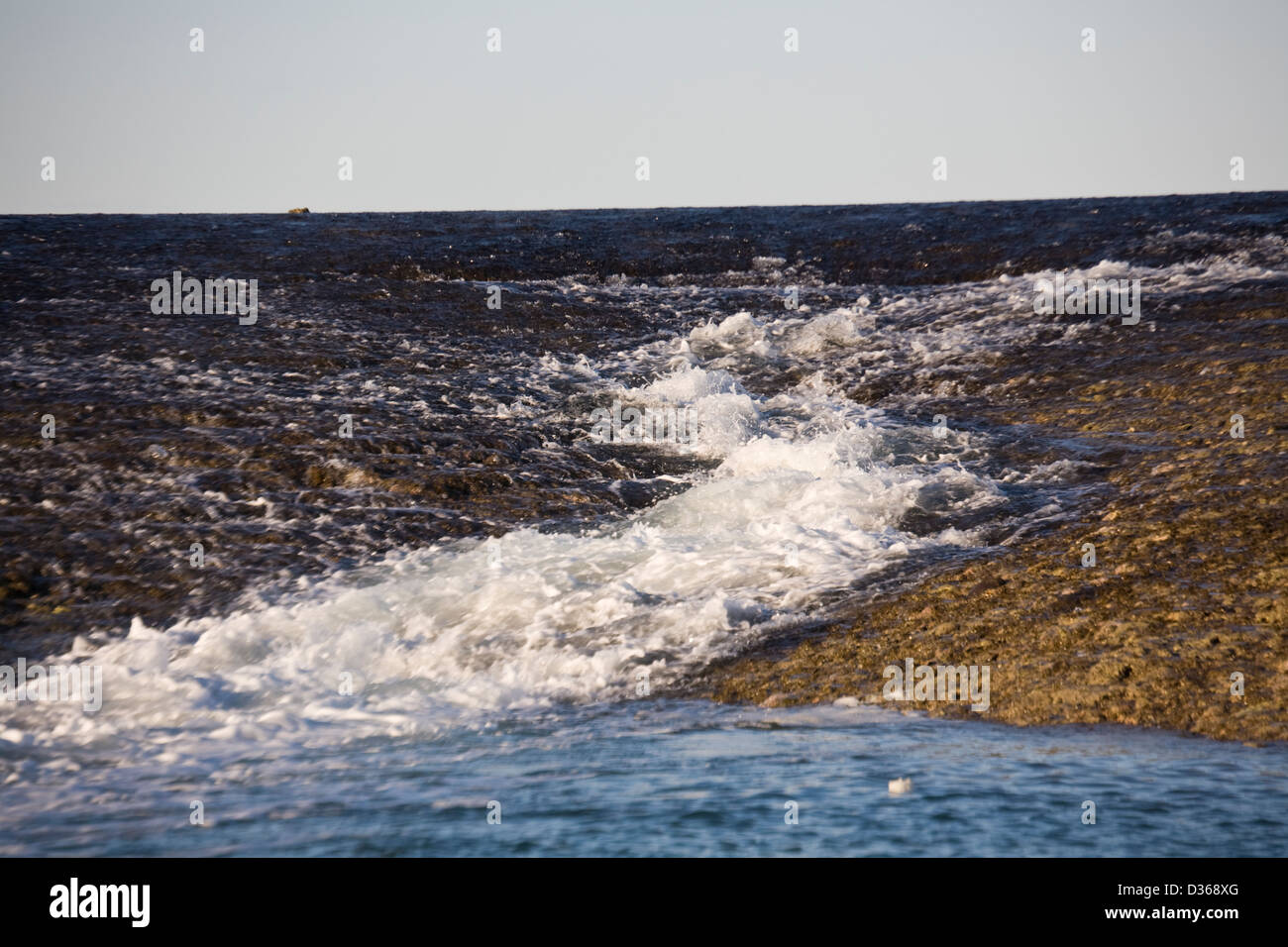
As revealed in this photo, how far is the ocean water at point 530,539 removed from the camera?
491 cm

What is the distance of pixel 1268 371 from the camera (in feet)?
36.1

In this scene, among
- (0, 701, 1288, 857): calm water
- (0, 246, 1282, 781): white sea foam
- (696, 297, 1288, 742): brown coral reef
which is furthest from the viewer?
(0, 246, 1282, 781): white sea foam

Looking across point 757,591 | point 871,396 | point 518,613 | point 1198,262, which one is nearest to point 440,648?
point 518,613

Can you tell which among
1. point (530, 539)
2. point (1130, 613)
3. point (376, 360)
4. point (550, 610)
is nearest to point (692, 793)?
point (550, 610)

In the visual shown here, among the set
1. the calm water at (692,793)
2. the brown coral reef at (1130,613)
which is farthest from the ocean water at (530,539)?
the brown coral reef at (1130,613)

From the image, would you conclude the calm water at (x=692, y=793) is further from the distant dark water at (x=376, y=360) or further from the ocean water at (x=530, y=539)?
the distant dark water at (x=376, y=360)

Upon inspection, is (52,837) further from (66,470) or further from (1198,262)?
(1198,262)

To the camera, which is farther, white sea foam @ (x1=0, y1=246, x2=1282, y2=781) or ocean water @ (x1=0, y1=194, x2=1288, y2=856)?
white sea foam @ (x1=0, y1=246, x2=1282, y2=781)

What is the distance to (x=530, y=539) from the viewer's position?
962 cm

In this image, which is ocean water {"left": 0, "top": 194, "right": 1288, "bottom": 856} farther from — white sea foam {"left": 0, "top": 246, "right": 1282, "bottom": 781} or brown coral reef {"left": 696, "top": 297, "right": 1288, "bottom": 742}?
brown coral reef {"left": 696, "top": 297, "right": 1288, "bottom": 742}

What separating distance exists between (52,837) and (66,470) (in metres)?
6.94

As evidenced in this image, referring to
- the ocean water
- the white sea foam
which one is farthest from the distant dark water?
the white sea foam

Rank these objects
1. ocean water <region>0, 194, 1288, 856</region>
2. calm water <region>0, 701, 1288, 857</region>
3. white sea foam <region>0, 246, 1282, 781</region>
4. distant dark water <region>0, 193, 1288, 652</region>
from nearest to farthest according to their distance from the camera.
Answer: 1. calm water <region>0, 701, 1288, 857</region>
2. ocean water <region>0, 194, 1288, 856</region>
3. white sea foam <region>0, 246, 1282, 781</region>
4. distant dark water <region>0, 193, 1288, 652</region>

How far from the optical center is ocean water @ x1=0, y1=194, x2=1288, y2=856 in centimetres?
491
